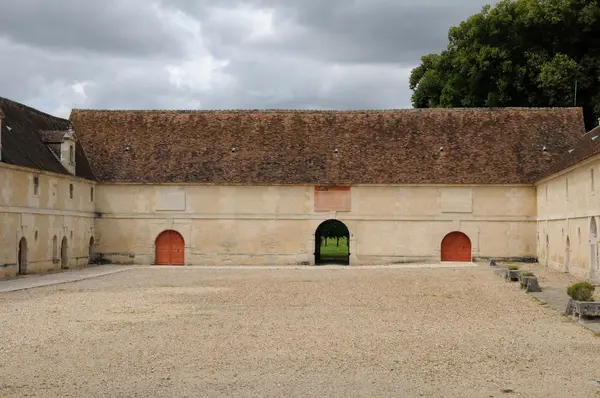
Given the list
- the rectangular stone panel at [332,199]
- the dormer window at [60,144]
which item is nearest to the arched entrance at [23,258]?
the dormer window at [60,144]

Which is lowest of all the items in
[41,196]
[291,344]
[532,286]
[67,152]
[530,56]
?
[291,344]

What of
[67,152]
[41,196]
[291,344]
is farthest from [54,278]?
[291,344]

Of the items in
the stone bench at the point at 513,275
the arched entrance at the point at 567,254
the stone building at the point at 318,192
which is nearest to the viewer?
the stone bench at the point at 513,275

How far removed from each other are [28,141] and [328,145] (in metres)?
12.8

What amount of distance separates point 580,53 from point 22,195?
1192 inches

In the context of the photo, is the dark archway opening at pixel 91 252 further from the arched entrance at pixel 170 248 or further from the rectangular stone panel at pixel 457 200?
the rectangular stone panel at pixel 457 200

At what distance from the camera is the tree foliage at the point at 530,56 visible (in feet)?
130

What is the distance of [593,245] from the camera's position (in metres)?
23.3

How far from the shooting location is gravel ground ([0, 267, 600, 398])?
9133mm

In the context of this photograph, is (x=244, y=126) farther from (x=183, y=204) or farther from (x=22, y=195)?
(x=22, y=195)

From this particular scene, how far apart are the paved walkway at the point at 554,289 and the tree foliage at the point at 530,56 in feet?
45.4

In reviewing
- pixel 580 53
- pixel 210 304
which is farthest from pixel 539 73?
pixel 210 304

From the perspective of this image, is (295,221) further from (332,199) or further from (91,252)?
(91,252)

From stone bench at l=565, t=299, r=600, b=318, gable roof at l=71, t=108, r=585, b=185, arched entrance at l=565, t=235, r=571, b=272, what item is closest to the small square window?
gable roof at l=71, t=108, r=585, b=185
